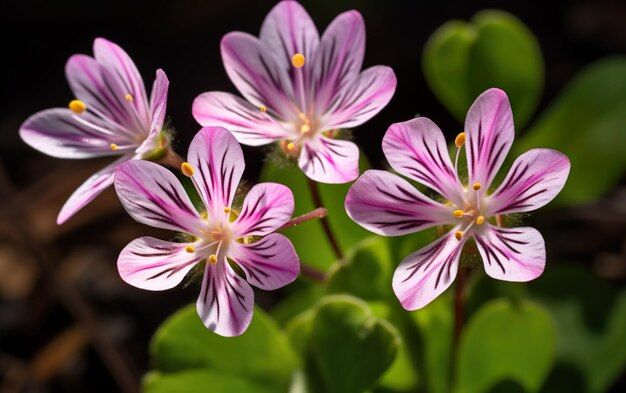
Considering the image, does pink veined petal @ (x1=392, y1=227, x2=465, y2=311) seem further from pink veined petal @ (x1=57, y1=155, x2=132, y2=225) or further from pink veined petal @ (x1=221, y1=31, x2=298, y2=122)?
pink veined petal @ (x1=57, y1=155, x2=132, y2=225)

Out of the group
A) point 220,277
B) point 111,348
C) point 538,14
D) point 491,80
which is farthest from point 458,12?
point 220,277

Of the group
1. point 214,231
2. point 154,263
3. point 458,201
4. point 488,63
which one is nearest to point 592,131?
point 488,63

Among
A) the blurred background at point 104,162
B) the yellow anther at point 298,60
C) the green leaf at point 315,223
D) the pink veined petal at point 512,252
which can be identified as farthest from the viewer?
the blurred background at point 104,162

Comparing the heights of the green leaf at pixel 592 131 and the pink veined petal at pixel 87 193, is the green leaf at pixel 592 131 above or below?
below

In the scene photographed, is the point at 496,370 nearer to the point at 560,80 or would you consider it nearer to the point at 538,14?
the point at 560,80

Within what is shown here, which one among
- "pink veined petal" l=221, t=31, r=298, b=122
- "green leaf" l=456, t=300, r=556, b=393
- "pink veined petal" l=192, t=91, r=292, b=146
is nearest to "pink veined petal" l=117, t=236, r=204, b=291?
"pink veined petal" l=192, t=91, r=292, b=146

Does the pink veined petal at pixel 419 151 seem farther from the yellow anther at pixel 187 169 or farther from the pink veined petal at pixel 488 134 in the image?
the yellow anther at pixel 187 169

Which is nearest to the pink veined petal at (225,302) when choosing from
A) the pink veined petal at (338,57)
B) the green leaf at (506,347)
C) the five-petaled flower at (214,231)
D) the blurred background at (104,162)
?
the five-petaled flower at (214,231)
